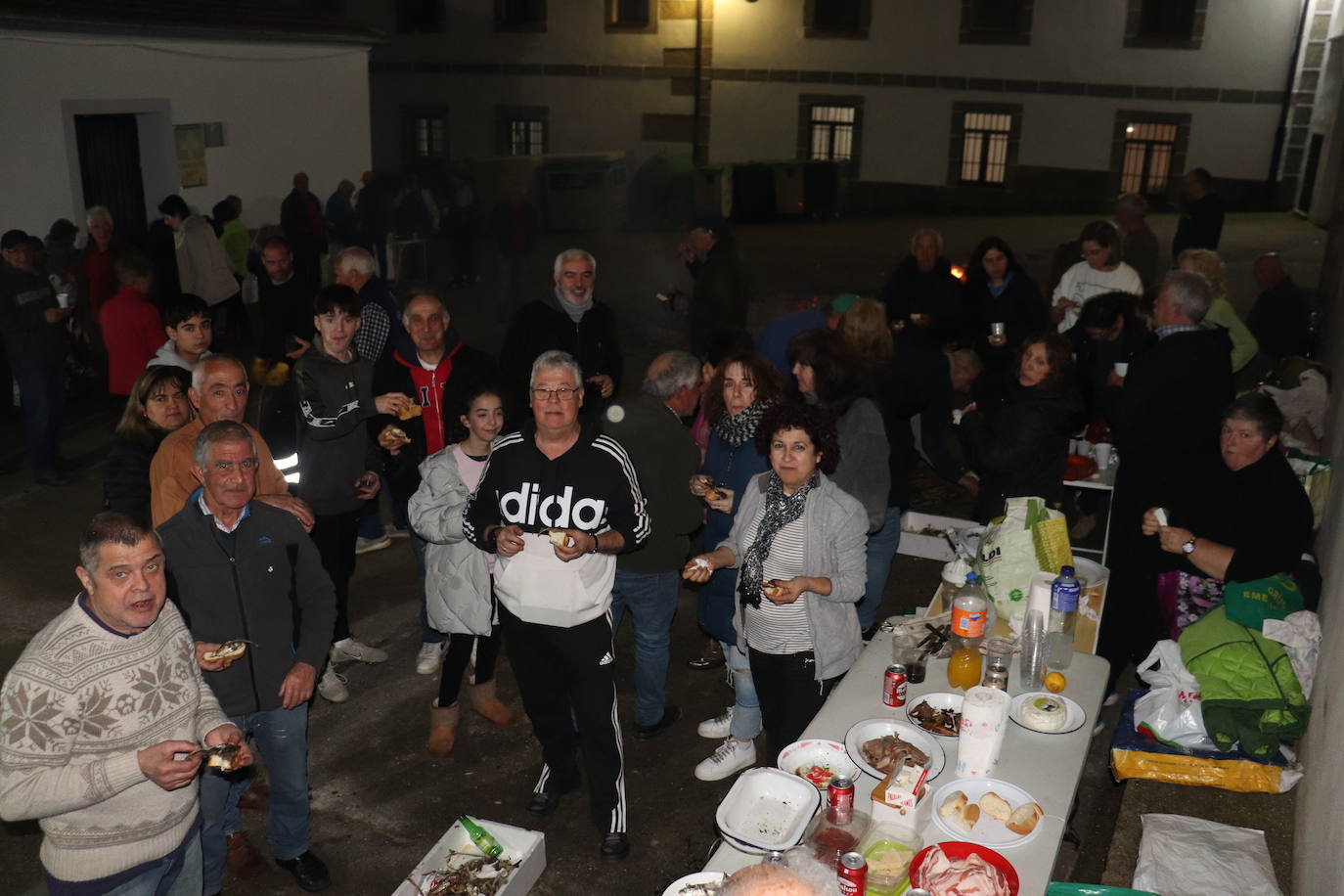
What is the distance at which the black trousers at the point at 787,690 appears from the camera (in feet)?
14.8

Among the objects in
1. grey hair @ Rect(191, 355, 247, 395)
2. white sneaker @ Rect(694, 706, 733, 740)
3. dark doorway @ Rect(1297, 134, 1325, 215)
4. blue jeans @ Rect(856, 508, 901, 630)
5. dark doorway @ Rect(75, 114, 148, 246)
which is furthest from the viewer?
dark doorway @ Rect(1297, 134, 1325, 215)

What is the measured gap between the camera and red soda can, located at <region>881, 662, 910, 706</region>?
4.15 m

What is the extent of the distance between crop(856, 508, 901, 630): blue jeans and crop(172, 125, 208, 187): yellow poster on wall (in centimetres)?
1181

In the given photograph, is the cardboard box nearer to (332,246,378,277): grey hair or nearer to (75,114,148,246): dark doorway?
(332,246,378,277): grey hair

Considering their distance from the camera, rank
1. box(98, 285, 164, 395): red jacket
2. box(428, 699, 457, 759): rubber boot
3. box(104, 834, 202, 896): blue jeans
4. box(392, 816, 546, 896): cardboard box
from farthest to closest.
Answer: box(98, 285, 164, 395): red jacket, box(428, 699, 457, 759): rubber boot, box(392, 816, 546, 896): cardboard box, box(104, 834, 202, 896): blue jeans

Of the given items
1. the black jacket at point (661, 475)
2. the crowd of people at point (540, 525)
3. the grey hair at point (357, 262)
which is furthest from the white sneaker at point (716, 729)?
the grey hair at point (357, 262)

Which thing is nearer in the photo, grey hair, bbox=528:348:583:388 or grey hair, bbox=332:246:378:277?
grey hair, bbox=528:348:583:388

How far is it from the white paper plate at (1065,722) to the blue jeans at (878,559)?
190 centimetres

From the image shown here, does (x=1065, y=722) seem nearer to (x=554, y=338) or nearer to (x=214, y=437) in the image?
(x=214, y=437)

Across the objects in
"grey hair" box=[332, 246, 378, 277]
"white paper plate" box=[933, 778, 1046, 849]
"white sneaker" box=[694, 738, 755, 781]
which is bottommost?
"white sneaker" box=[694, 738, 755, 781]

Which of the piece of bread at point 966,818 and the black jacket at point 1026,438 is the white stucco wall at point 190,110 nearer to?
the black jacket at point 1026,438

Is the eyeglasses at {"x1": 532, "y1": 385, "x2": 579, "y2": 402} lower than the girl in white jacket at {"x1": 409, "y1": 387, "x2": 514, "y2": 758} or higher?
Result: higher

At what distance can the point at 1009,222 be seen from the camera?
25891 millimetres

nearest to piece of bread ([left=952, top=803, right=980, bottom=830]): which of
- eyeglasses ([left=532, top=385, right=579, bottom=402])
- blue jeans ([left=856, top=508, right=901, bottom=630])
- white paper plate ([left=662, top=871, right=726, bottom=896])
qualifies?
white paper plate ([left=662, top=871, right=726, bottom=896])
